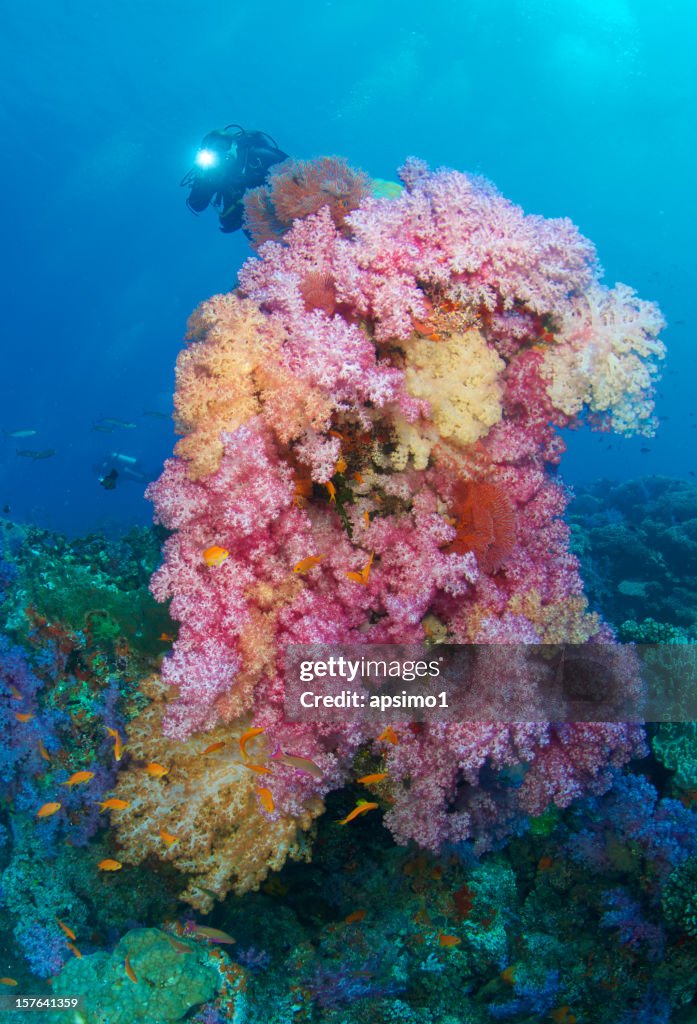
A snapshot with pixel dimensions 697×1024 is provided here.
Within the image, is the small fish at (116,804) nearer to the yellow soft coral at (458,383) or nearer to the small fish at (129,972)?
the small fish at (129,972)

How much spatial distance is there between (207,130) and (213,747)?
84576mm

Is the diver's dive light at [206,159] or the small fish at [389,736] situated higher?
the diver's dive light at [206,159]

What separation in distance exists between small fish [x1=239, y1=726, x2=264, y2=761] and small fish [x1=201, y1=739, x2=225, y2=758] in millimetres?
131

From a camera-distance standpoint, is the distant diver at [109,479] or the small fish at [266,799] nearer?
the small fish at [266,799]

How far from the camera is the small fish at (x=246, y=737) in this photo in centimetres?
349

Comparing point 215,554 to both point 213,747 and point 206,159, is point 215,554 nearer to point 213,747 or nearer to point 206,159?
point 213,747

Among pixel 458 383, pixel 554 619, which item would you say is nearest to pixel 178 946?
pixel 554 619

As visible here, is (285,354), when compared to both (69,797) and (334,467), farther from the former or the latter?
(69,797)

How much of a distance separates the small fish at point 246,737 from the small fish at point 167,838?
0.70m

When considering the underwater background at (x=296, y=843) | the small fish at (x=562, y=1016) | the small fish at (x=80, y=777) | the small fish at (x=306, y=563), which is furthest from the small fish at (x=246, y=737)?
the small fish at (x=562, y=1016)

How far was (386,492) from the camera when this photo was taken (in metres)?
3.95

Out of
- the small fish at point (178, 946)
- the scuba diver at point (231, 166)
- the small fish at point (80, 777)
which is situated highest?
the scuba diver at point (231, 166)

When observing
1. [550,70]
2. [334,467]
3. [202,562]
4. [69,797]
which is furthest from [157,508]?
[550,70]

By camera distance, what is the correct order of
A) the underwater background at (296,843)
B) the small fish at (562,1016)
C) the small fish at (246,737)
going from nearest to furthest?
the small fish at (246,737) → the underwater background at (296,843) → the small fish at (562,1016)
